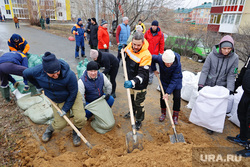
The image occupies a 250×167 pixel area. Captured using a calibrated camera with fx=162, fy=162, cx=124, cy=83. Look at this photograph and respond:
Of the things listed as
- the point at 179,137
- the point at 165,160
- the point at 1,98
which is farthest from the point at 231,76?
the point at 1,98

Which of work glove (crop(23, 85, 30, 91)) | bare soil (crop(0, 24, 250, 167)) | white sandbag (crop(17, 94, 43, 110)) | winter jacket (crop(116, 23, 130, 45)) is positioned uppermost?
winter jacket (crop(116, 23, 130, 45))

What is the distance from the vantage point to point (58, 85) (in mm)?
2342

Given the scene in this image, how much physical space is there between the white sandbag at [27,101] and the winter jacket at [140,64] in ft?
7.47

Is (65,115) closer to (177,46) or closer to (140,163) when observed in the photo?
(140,163)

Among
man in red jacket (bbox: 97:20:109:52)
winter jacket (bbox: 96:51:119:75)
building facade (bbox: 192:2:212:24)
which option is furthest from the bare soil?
building facade (bbox: 192:2:212:24)

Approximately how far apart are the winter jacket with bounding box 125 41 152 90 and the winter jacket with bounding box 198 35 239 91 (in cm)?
135

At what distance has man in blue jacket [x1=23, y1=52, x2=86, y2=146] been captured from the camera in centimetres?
211

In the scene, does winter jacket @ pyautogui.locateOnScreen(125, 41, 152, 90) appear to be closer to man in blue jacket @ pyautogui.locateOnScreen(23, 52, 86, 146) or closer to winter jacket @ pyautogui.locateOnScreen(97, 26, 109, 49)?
man in blue jacket @ pyautogui.locateOnScreen(23, 52, 86, 146)

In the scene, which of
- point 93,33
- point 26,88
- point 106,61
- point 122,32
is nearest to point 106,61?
point 106,61

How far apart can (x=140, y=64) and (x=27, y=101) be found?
2.68 meters

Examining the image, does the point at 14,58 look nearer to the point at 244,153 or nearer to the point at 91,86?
the point at 91,86

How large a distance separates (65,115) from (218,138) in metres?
2.79

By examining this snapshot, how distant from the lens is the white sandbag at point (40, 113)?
124 inches

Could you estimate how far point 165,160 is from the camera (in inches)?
76.5
